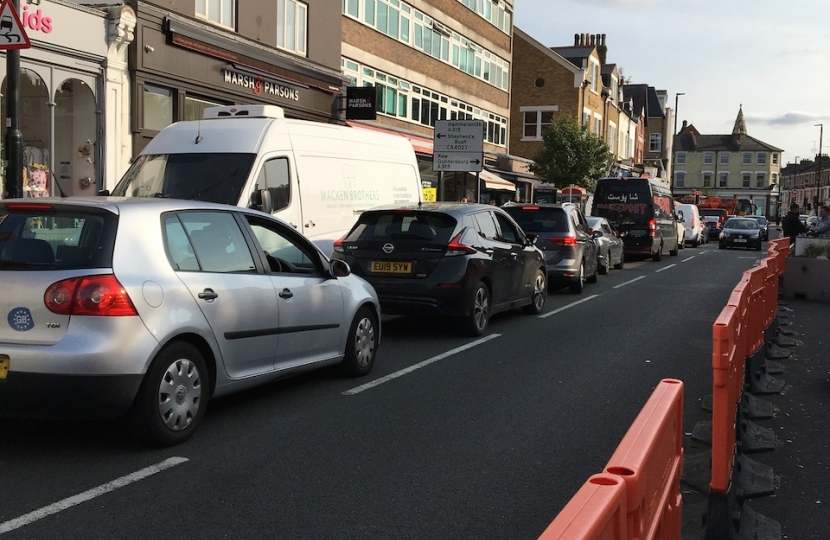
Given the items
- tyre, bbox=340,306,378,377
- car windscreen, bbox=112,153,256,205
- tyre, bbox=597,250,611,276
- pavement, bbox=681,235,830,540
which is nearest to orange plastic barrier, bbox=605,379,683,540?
pavement, bbox=681,235,830,540

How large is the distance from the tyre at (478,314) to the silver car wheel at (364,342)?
2.34 metres

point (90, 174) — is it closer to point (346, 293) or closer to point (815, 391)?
point (346, 293)

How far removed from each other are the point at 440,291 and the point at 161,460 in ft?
17.1

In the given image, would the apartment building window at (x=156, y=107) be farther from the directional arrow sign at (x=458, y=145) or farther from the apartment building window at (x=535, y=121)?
the apartment building window at (x=535, y=121)

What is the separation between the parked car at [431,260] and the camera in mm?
10133

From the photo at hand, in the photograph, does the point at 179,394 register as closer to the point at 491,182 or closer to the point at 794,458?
the point at 794,458

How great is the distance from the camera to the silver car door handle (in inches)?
227

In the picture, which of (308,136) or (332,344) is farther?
(308,136)

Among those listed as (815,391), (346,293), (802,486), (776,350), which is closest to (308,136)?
(346,293)

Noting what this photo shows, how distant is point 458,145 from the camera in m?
22.4

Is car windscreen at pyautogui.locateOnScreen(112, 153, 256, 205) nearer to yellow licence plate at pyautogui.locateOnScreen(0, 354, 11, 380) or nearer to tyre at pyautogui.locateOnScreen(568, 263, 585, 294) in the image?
yellow licence plate at pyautogui.locateOnScreen(0, 354, 11, 380)

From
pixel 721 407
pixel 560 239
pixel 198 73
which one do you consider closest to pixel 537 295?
pixel 560 239

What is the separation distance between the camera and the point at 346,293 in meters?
7.64

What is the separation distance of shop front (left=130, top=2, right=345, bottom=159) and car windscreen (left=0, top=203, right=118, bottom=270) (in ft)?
43.0
